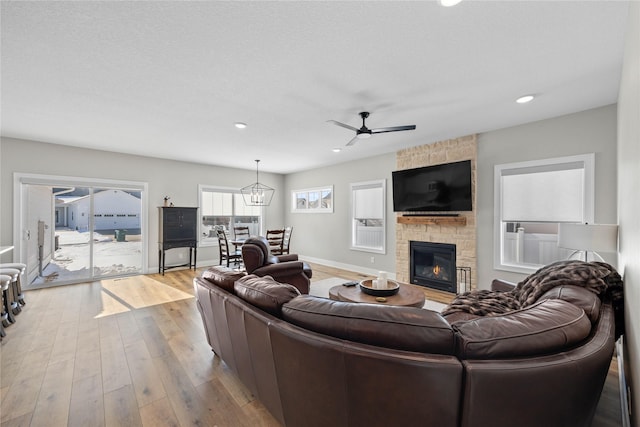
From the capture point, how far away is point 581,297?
151cm

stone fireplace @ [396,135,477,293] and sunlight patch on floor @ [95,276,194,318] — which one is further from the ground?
stone fireplace @ [396,135,477,293]

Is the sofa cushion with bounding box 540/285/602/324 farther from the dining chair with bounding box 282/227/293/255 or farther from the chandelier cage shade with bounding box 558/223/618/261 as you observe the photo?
the dining chair with bounding box 282/227/293/255

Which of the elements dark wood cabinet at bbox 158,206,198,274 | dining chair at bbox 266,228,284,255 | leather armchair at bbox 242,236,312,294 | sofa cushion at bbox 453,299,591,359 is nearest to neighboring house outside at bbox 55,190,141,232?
dark wood cabinet at bbox 158,206,198,274

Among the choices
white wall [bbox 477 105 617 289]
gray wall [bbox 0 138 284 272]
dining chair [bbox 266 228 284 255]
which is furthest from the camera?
dining chair [bbox 266 228 284 255]

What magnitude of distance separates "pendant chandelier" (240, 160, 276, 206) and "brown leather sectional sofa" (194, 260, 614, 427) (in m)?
5.56

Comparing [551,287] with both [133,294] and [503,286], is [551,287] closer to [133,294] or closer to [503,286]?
[503,286]

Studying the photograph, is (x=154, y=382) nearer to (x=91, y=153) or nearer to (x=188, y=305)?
(x=188, y=305)

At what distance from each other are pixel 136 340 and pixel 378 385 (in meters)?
2.80

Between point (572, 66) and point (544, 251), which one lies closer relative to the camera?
point (572, 66)

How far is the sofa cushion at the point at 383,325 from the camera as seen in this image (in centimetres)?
108

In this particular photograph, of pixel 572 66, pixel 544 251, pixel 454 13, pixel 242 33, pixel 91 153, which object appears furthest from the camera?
pixel 91 153

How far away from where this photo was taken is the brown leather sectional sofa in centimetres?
98

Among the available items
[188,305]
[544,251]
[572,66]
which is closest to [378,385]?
[572,66]

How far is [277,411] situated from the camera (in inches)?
61.7
